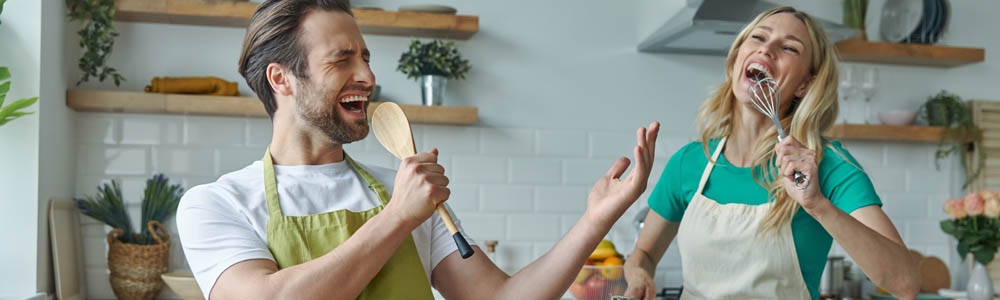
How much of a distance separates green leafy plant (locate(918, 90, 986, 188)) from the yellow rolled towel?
2.95 metres

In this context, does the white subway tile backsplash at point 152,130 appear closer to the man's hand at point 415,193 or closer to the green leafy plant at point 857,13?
the man's hand at point 415,193

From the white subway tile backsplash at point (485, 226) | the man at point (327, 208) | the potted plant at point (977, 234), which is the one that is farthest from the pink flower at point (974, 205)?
the man at point (327, 208)

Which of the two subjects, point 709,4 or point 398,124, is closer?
point 398,124

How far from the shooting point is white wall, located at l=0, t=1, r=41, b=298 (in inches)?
96.0

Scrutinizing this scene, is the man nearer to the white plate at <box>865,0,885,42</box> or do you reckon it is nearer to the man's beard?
the man's beard

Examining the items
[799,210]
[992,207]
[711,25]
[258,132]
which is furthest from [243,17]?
[992,207]

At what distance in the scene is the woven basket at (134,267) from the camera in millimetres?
2711

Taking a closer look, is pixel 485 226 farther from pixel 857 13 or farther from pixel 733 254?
pixel 857 13

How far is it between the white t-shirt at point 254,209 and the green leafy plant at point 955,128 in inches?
115

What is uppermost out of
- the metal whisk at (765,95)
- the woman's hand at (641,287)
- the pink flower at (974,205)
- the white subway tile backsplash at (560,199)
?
the metal whisk at (765,95)

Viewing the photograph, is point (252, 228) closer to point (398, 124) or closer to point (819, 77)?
point (398, 124)

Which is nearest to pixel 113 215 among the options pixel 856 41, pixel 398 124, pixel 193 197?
pixel 193 197

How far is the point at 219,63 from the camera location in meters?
3.04

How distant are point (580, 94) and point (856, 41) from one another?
1179 mm
